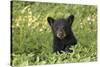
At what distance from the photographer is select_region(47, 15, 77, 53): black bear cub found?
2.23 meters

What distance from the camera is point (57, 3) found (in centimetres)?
225

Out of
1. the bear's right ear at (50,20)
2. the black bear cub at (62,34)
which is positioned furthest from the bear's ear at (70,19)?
the bear's right ear at (50,20)

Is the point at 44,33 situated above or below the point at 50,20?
below

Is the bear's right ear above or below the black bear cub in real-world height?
above

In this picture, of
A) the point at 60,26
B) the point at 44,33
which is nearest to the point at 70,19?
the point at 60,26

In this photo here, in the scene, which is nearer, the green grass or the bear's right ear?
the green grass

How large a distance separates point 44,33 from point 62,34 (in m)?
0.22

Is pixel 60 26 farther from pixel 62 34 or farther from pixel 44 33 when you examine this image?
pixel 44 33

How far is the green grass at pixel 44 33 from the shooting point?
6.87 ft

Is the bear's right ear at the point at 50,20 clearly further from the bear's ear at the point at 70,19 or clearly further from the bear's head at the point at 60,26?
the bear's ear at the point at 70,19

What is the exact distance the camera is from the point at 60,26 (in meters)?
2.25

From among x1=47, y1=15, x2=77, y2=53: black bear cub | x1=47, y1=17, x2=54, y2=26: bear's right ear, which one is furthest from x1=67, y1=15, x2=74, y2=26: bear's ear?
x1=47, y1=17, x2=54, y2=26: bear's right ear

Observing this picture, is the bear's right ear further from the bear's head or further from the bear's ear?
the bear's ear

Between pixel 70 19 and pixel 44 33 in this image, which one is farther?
pixel 70 19
